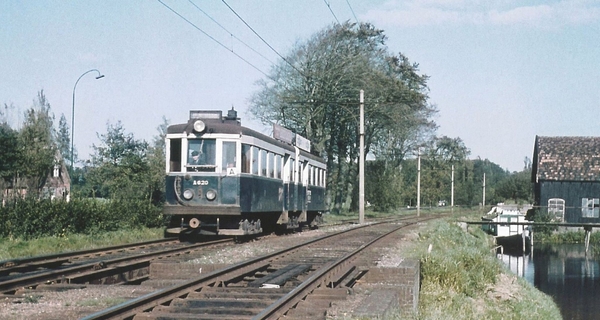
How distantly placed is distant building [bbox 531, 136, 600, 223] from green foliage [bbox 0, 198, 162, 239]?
3856 cm

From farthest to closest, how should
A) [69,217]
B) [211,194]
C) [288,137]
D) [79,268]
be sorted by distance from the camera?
[288,137], [69,217], [211,194], [79,268]

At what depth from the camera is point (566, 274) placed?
117ft

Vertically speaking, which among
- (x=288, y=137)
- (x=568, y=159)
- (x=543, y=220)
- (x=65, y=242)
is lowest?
(x=543, y=220)

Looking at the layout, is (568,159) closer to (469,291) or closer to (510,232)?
(510,232)

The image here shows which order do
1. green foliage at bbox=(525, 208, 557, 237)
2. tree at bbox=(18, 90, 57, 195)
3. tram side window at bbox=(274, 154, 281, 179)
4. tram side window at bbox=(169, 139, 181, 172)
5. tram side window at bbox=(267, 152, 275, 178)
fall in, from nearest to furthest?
tram side window at bbox=(169, 139, 181, 172) < tram side window at bbox=(267, 152, 275, 178) < tram side window at bbox=(274, 154, 281, 179) < tree at bbox=(18, 90, 57, 195) < green foliage at bbox=(525, 208, 557, 237)

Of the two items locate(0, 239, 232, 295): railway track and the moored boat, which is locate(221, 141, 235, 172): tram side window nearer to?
locate(0, 239, 232, 295): railway track

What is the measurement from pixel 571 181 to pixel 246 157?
4222cm

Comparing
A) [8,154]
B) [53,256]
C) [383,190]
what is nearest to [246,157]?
[53,256]

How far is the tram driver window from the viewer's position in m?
18.4

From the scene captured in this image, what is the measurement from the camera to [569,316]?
24.4 meters

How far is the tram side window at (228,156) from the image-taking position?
721 inches

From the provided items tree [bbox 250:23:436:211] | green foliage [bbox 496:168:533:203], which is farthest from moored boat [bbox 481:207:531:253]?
green foliage [bbox 496:168:533:203]

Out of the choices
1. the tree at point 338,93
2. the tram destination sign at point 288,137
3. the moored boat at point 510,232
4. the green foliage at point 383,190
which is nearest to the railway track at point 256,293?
the tram destination sign at point 288,137

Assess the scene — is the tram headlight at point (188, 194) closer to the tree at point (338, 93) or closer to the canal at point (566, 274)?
the canal at point (566, 274)
